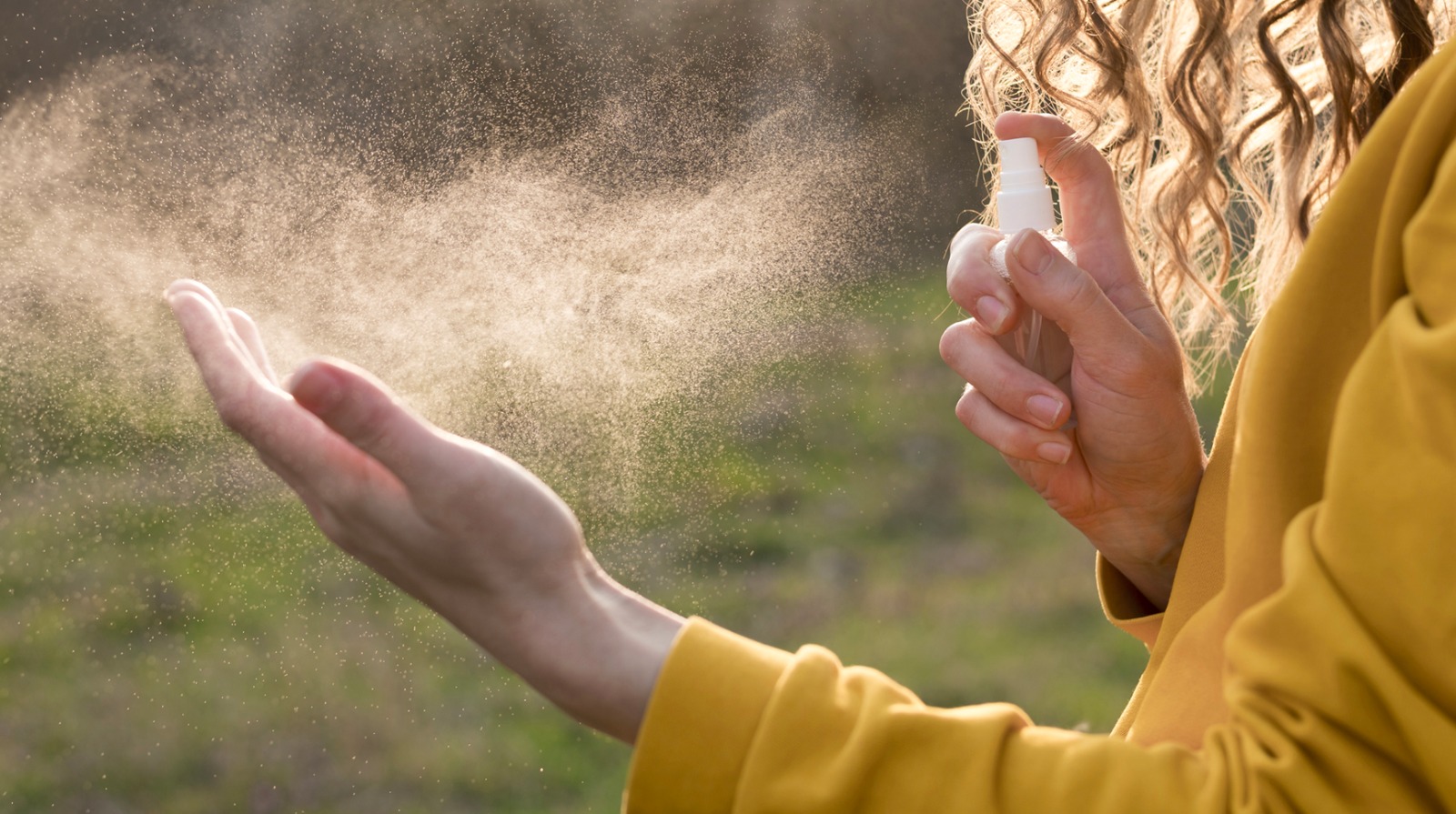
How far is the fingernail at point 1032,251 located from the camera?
1.18m

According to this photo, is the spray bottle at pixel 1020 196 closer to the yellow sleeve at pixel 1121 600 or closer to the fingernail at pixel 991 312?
the fingernail at pixel 991 312

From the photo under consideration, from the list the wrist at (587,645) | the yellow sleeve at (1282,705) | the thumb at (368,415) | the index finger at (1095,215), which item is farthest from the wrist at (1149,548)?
the thumb at (368,415)

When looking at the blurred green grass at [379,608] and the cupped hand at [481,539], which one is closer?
the cupped hand at [481,539]

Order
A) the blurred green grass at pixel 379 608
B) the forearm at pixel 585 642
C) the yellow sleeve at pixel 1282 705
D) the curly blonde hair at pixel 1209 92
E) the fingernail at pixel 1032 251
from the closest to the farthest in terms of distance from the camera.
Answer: the yellow sleeve at pixel 1282 705 < the forearm at pixel 585 642 < the fingernail at pixel 1032 251 < the curly blonde hair at pixel 1209 92 < the blurred green grass at pixel 379 608

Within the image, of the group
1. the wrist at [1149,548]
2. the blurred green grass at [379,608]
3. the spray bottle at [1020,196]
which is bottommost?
the blurred green grass at [379,608]

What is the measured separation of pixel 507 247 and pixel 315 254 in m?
0.35

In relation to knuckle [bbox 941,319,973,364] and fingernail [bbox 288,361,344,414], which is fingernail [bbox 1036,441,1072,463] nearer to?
knuckle [bbox 941,319,973,364]

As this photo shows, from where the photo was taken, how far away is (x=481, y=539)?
34.7 inches

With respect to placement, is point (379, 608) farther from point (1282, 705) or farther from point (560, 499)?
point (1282, 705)

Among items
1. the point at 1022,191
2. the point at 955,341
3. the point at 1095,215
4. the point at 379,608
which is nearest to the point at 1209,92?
the point at 1095,215

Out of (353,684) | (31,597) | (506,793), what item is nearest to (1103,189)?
(506,793)

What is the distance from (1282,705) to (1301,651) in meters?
0.04

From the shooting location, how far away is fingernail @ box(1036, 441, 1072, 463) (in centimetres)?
128

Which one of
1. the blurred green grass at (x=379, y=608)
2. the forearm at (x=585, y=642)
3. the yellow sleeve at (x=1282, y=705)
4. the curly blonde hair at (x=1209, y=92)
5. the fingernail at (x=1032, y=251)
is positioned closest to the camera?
the yellow sleeve at (x=1282, y=705)
